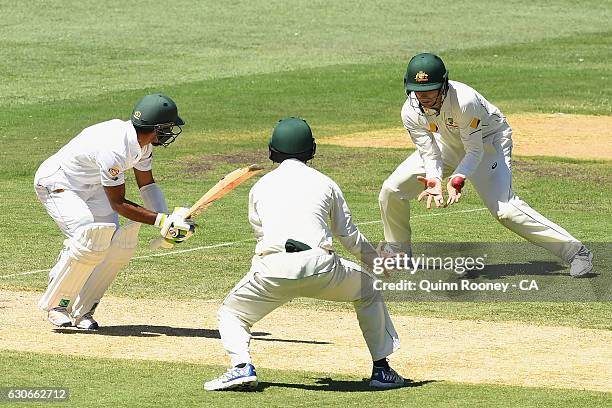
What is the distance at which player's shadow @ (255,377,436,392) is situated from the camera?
9.21 meters

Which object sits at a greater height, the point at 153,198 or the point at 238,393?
the point at 153,198

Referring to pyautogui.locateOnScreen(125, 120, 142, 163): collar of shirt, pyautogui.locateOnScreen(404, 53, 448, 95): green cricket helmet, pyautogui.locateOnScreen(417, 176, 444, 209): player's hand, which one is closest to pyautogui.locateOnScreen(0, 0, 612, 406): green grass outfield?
pyautogui.locateOnScreen(417, 176, 444, 209): player's hand

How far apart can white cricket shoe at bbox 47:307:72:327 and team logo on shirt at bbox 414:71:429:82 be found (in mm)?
3628

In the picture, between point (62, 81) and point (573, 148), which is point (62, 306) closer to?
point (573, 148)

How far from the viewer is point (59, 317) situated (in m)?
11.2

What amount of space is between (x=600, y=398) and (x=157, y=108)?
155 inches

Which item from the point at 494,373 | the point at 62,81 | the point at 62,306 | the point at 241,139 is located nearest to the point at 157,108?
the point at 62,306

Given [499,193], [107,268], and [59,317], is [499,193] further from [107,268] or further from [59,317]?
[59,317]

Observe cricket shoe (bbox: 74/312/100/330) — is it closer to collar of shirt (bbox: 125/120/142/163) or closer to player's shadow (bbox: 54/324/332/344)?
player's shadow (bbox: 54/324/332/344)

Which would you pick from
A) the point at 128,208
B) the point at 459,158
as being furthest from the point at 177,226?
the point at 459,158

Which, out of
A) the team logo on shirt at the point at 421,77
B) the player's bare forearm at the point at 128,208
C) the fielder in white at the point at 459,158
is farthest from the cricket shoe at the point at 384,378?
the team logo on shirt at the point at 421,77

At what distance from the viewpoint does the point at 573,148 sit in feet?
74.0

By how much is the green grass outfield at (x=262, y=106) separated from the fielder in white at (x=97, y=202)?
111cm

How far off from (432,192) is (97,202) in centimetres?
298
